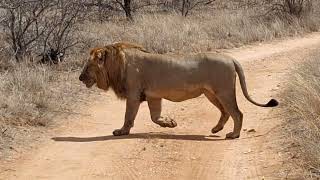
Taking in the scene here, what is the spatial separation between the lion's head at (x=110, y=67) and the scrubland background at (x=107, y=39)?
1.08 metres

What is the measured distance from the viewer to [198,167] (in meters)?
7.38

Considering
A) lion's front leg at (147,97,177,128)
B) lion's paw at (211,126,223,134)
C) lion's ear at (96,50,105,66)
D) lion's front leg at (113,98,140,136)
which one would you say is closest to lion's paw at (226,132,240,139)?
lion's paw at (211,126,223,134)

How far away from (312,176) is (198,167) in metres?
1.37

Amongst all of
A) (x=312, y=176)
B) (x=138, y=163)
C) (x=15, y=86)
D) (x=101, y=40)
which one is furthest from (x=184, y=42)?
(x=312, y=176)

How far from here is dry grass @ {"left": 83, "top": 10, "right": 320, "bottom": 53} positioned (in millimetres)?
16688

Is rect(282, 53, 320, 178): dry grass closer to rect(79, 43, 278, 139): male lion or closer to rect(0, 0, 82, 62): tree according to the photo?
rect(79, 43, 278, 139): male lion

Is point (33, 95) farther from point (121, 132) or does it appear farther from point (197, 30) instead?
point (197, 30)

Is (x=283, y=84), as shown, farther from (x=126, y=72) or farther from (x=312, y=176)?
(x=312, y=176)

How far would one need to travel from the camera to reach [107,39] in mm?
17031

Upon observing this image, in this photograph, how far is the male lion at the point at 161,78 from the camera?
8.84 m

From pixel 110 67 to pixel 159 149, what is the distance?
1538mm

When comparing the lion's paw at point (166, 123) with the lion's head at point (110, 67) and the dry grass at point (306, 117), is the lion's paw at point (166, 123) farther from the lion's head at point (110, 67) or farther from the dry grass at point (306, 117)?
the dry grass at point (306, 117)

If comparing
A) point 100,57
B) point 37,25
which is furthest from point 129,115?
point 37,25

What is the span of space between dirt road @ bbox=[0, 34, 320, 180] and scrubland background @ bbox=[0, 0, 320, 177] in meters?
0.39
